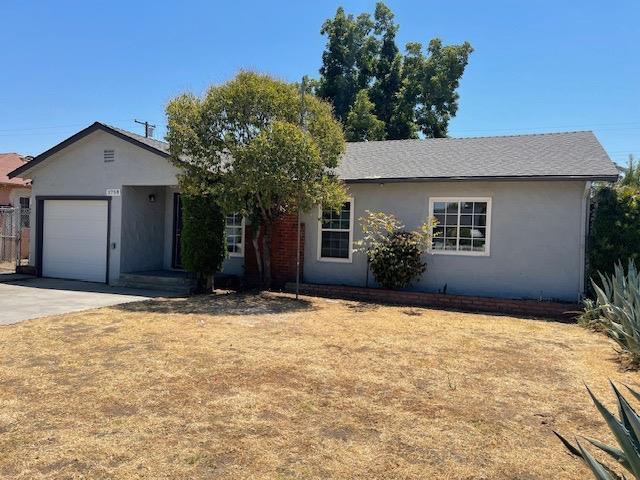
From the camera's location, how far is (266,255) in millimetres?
13328

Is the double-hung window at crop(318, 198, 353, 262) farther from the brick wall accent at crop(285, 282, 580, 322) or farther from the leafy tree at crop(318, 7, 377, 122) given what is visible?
the leafy tree at crop(318, 7, 377, 122)

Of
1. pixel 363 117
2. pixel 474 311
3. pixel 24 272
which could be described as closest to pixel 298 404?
pixel 474 311

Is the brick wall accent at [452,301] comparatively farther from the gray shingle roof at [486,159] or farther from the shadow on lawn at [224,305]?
the gray shingle roof at [486,159]

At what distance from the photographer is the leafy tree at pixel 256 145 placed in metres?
11.1

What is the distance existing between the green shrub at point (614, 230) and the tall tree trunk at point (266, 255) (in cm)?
761

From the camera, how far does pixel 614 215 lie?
10.5m

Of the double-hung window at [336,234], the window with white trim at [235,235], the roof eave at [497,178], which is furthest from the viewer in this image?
the window with white trim at [235,235]

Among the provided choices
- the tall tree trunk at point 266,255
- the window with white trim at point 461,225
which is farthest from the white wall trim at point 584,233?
the tall tree trunk at point 266,255

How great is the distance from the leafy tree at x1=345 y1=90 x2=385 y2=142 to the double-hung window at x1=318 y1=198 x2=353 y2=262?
15069mm

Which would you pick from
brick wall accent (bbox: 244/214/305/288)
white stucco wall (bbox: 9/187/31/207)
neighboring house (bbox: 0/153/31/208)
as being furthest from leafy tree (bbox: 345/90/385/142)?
white stucco wall (bbox: 9/187/31/207)

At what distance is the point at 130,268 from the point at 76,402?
9.95m

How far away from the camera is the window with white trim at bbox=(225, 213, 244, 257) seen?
1478 centimetres

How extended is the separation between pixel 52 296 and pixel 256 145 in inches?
243

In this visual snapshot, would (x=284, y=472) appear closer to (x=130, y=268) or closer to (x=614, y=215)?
(x=614, y=215)
